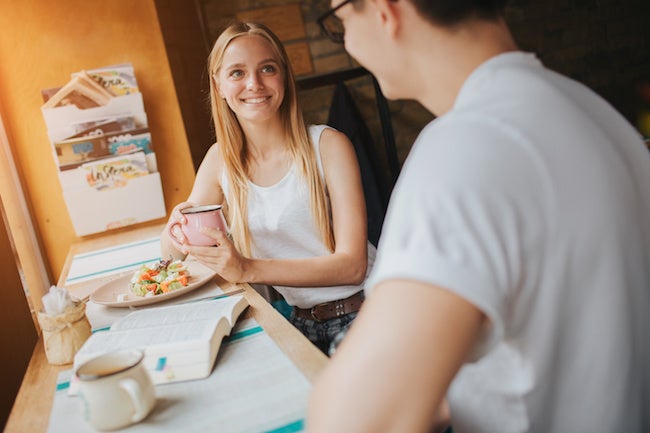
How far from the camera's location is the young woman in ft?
5.59

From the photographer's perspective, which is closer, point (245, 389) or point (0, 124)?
point (245, 389)

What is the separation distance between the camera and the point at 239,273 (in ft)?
4.68

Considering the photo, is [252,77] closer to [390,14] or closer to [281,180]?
[281,180]

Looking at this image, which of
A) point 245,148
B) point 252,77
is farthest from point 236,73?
point 245,148

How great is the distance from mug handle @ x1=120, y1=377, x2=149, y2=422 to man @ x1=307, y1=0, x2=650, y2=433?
0.36m

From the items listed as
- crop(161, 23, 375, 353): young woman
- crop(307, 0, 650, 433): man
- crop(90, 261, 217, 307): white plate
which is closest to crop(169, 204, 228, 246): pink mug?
crop(90, 261, 217, 307): white plate

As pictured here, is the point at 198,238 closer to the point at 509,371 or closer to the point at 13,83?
the point at 509,371

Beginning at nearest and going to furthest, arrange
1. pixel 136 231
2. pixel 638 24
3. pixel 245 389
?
pixel 245 389, pixel 136 231, pixel 638 24

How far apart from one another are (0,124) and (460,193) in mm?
2306

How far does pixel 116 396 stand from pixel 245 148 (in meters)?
1.18

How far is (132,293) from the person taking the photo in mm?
1475

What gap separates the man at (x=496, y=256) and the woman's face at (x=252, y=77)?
3.51 feet

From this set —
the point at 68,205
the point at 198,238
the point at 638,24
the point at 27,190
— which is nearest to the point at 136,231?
the point at 68,205

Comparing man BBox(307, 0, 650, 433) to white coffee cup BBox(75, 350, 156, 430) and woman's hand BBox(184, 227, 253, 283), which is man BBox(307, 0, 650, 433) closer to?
white coffee cup BBox(75, 350, 156, 430)
